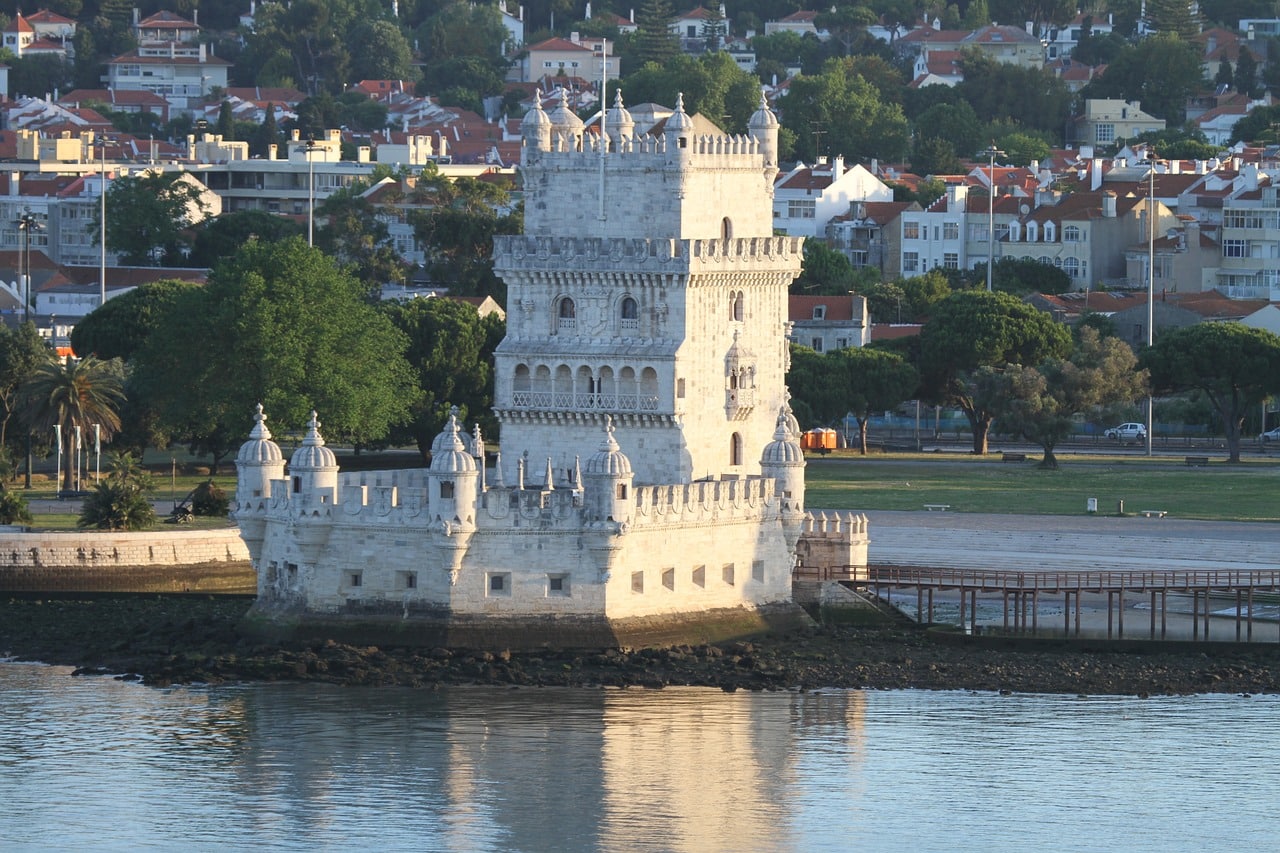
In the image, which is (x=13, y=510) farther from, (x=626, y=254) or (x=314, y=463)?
(x=626, y=254)

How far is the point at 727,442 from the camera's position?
347 ft

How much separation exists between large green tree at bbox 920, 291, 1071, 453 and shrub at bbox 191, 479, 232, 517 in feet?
140

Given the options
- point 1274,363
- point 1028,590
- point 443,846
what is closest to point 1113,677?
point 1028,590

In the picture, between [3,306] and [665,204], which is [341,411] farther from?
[3,306]

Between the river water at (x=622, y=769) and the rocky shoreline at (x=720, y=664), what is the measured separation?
1002 mm

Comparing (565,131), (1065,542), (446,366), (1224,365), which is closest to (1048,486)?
(1224,365)

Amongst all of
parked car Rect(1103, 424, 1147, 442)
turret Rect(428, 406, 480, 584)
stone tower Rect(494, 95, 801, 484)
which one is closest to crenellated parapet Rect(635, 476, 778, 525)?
stone tower Rect(494, 95, 801, 484)

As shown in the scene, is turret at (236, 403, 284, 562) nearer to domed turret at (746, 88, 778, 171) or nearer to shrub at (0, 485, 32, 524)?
domed turret at (746, 88, 778, 171)

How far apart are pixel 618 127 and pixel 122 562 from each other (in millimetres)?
20160

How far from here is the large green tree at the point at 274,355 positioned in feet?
421

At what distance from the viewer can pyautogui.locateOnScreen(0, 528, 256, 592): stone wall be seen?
111125 millimetres

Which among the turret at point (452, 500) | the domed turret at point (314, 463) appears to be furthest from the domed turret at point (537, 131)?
the turret at point (452, 500)

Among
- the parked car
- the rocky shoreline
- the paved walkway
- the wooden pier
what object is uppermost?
the parked car

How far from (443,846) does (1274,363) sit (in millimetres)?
80864
